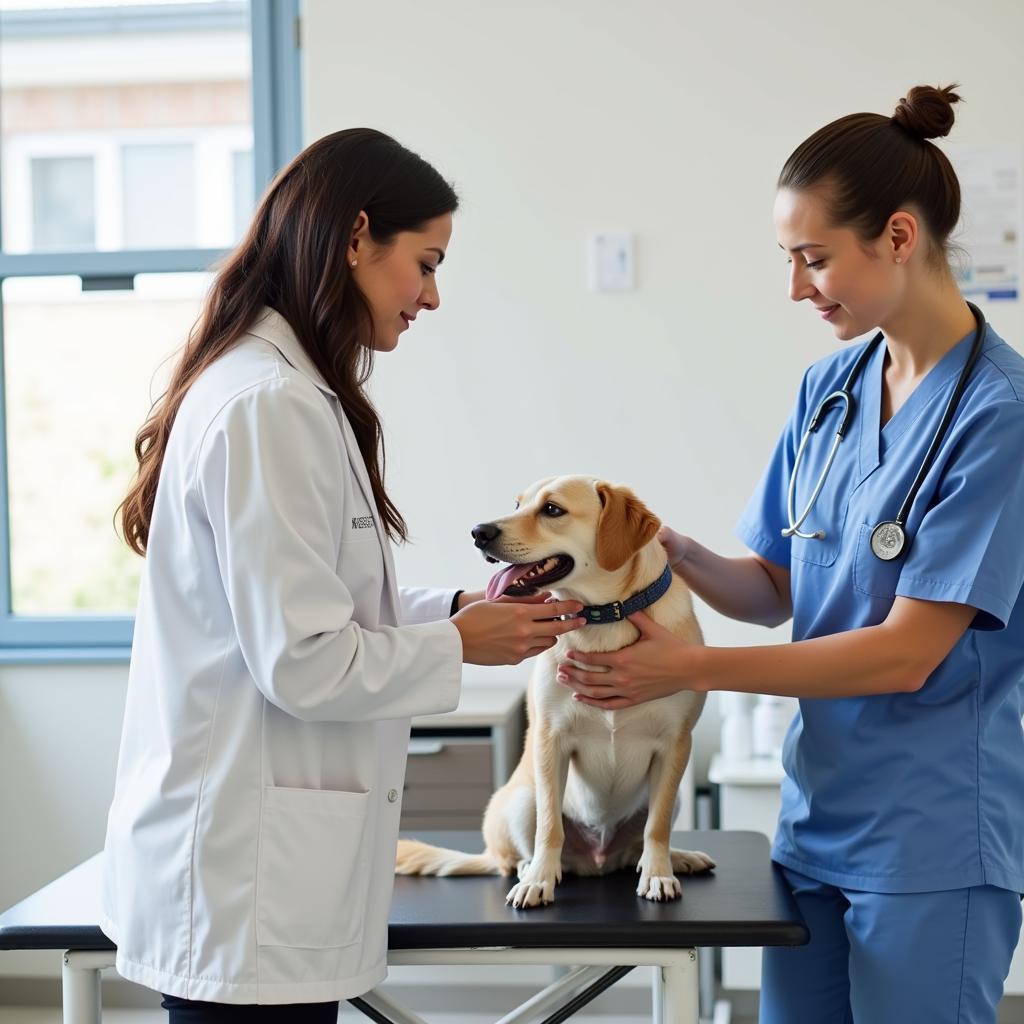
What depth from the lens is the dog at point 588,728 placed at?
5.00ft

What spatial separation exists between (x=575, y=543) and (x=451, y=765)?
114 centimetres

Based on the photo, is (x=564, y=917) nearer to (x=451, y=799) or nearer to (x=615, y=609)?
(x=615, y=609)

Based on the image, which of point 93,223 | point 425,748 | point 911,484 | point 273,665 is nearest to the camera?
point 273,665

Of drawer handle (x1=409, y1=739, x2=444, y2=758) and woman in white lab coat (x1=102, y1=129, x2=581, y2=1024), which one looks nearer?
woman in white lab coat (x1=102, y1=129, x2=581, y2=1024)

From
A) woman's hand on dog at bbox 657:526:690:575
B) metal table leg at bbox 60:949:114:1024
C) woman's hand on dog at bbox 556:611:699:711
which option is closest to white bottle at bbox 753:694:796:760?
woman's hand on dog at bbox 657:526:690:575

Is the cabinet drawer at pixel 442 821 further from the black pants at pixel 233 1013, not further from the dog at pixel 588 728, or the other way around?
the black pants at pixel 233 1013

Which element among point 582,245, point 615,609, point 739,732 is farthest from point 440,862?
point 582,245

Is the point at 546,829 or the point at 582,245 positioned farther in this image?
the point at 582,245

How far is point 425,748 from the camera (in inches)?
100

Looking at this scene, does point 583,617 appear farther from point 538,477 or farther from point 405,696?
point 538,477

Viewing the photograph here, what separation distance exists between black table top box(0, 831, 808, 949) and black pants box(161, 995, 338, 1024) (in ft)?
0.66

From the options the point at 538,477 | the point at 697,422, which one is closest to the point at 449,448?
the point at 538,477

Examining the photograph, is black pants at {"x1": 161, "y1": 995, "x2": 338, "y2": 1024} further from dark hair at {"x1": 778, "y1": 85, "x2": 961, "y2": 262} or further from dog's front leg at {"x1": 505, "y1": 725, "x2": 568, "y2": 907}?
dark hair at {"x1": 778, "y1": 85, "x2": 961, "y2": 262}

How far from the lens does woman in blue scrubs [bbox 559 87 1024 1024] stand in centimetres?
126
